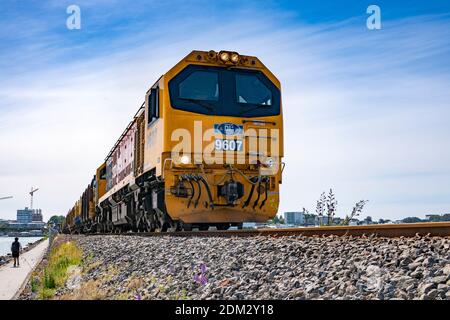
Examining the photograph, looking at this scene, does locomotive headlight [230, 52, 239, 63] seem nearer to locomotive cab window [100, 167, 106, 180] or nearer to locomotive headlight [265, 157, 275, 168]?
locomotive headlight [265, 157, 275, 168]

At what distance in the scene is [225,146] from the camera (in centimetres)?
1043

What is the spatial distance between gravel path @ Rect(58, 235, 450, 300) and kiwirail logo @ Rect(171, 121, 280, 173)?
322cm

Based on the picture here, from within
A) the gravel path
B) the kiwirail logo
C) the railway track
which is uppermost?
the kiwirail logo

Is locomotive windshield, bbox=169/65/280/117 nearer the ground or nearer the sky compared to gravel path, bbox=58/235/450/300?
nearer the sky

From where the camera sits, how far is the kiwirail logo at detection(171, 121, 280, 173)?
33.5 feet

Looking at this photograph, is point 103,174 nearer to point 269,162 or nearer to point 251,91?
point 251,91

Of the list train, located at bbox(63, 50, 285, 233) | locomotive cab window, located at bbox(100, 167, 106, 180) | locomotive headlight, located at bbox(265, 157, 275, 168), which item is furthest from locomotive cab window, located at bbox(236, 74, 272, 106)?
locomotive cab window, located at bbox(100, 167, 106, 180)

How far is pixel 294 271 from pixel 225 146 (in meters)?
5.97

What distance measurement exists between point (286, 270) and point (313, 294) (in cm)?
94

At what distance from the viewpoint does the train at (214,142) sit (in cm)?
1024

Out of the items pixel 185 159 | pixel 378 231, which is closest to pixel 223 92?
pixel 185 159
